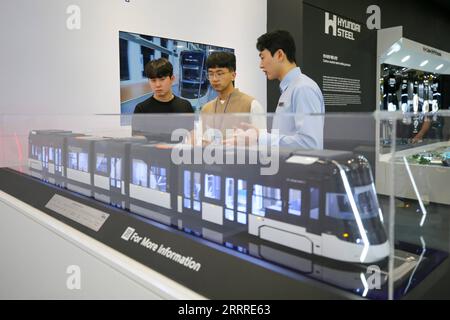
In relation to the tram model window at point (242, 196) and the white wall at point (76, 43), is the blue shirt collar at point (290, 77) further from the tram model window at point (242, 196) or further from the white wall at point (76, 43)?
the white wall at point (76, 43)

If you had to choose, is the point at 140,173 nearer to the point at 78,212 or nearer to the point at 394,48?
the point at 78,212

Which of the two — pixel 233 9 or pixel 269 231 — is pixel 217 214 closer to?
pixel 269 231

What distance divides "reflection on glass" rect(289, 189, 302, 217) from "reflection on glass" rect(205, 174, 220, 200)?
0.27 meters

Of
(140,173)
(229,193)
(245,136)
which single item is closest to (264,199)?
(229,193)

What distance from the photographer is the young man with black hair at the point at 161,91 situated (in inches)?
101

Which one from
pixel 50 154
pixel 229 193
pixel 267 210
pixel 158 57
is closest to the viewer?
pixel 267 210

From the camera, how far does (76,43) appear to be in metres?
3.61

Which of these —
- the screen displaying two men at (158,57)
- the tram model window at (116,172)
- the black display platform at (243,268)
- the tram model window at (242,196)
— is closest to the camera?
the black display platform at (243,268)

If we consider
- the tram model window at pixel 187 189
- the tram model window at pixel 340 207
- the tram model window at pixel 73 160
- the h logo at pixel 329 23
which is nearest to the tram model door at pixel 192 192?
the tram model window at pixel 187 189

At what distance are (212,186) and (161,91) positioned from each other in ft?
5.13

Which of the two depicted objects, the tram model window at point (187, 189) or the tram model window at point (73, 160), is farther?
the tram model window at point (73, 160)

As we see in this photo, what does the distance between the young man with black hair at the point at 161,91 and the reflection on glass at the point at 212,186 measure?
4.93 ft

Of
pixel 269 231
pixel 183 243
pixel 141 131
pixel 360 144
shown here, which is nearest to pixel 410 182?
pixel 360 144

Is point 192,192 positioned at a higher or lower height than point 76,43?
lower
